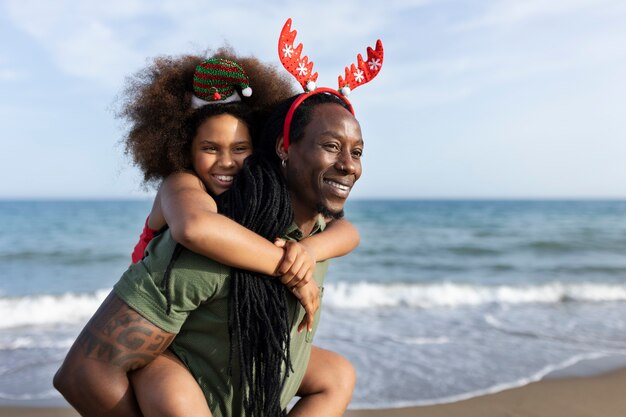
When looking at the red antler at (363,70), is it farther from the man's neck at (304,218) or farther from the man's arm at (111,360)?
the man's arm at (111,360)

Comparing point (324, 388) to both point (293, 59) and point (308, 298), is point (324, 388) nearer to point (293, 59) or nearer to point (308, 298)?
point (308, 298)

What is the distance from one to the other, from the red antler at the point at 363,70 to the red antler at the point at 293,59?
137 millimetres

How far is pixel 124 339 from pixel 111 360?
0.09m

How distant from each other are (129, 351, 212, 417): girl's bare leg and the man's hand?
0.45 m

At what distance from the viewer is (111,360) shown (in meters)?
2.23

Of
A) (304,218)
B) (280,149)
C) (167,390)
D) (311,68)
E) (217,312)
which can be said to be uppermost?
(311,68)

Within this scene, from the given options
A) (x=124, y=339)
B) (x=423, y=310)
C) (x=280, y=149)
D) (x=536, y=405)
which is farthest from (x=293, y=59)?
(x=423, y=310)

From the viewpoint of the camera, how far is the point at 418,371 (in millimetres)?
5207

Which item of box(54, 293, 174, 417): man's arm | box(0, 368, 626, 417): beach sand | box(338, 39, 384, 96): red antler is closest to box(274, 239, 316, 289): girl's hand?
box(54, 293, 174, 417): man's arm

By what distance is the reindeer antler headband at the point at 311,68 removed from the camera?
2.60 metres

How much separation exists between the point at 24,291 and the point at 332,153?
9.33m

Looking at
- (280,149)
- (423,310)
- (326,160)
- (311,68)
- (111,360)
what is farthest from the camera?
(423,310)

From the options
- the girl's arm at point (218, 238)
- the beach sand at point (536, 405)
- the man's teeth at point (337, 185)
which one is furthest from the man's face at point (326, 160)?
the beach sand at point (536, 405)

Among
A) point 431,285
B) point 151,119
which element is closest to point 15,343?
point 151,119
